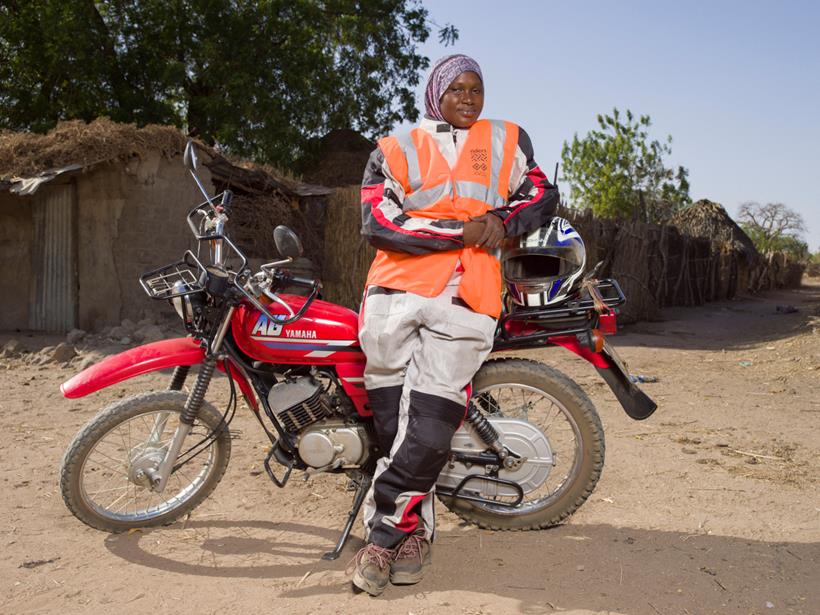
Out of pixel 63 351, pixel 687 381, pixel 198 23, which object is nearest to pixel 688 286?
pixel 687 381

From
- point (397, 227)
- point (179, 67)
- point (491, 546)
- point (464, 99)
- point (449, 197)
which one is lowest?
point (491, 546)

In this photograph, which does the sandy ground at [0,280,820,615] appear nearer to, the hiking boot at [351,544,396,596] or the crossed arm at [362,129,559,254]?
the hiking boot at [351,544,396,596]

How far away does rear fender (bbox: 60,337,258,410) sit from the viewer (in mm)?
2742

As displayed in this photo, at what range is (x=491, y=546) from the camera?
9.35 feet

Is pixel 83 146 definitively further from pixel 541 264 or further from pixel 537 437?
pixel 537 437

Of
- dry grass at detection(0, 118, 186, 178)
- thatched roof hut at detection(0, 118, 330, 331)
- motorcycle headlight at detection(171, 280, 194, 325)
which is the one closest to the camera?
motorcycle headlight at detection(171, 280, 194, 325)

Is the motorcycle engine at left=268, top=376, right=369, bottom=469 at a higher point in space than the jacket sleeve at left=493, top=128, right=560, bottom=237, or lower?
lower

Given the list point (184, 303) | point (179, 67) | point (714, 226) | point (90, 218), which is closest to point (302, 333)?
point (184, 303)

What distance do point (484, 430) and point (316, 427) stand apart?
66 cm

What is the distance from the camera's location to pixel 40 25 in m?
14.8

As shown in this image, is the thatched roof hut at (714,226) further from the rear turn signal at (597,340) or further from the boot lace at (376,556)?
the boot lace at (376,556)

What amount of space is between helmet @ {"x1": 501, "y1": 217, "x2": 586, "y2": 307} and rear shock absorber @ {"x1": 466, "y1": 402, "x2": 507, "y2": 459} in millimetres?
475

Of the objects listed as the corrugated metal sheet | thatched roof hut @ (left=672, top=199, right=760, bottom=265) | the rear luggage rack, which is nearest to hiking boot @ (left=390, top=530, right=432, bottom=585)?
the rear luggage rack

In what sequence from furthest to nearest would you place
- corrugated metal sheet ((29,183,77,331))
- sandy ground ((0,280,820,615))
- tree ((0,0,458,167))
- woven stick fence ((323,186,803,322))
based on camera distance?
tree ((0,0,458,167)) < woven stick fence ((323,186,803,322)) < corrugated metal sheet ((29,183,77,331)) < sandy ground ((0,280,820,615))
